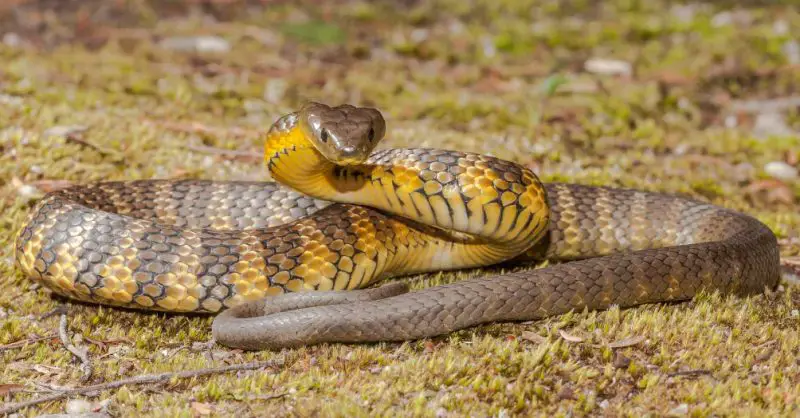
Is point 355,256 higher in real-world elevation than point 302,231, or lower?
lower

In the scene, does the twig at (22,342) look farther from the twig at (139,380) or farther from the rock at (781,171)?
the rock at (781,171)

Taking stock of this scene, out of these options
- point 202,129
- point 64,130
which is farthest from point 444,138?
point 64,130

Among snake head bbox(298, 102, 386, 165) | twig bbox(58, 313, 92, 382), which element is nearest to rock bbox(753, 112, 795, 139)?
snake head bbox(298, 102, 386, 165)

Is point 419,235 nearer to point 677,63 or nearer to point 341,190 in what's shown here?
Answer: point 341,190

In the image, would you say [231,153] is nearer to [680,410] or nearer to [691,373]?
[691,373]

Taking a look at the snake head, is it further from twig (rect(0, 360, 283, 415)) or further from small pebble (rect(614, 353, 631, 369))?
small pebble (rect(614, 353, 631, 369))

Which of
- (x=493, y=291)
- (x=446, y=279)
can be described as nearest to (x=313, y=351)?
(x=493, y=291)

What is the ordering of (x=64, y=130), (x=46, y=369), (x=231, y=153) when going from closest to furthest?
1. (x=46, y=369)
2. (x=64, y=130)
3. (x=231, y=153)
